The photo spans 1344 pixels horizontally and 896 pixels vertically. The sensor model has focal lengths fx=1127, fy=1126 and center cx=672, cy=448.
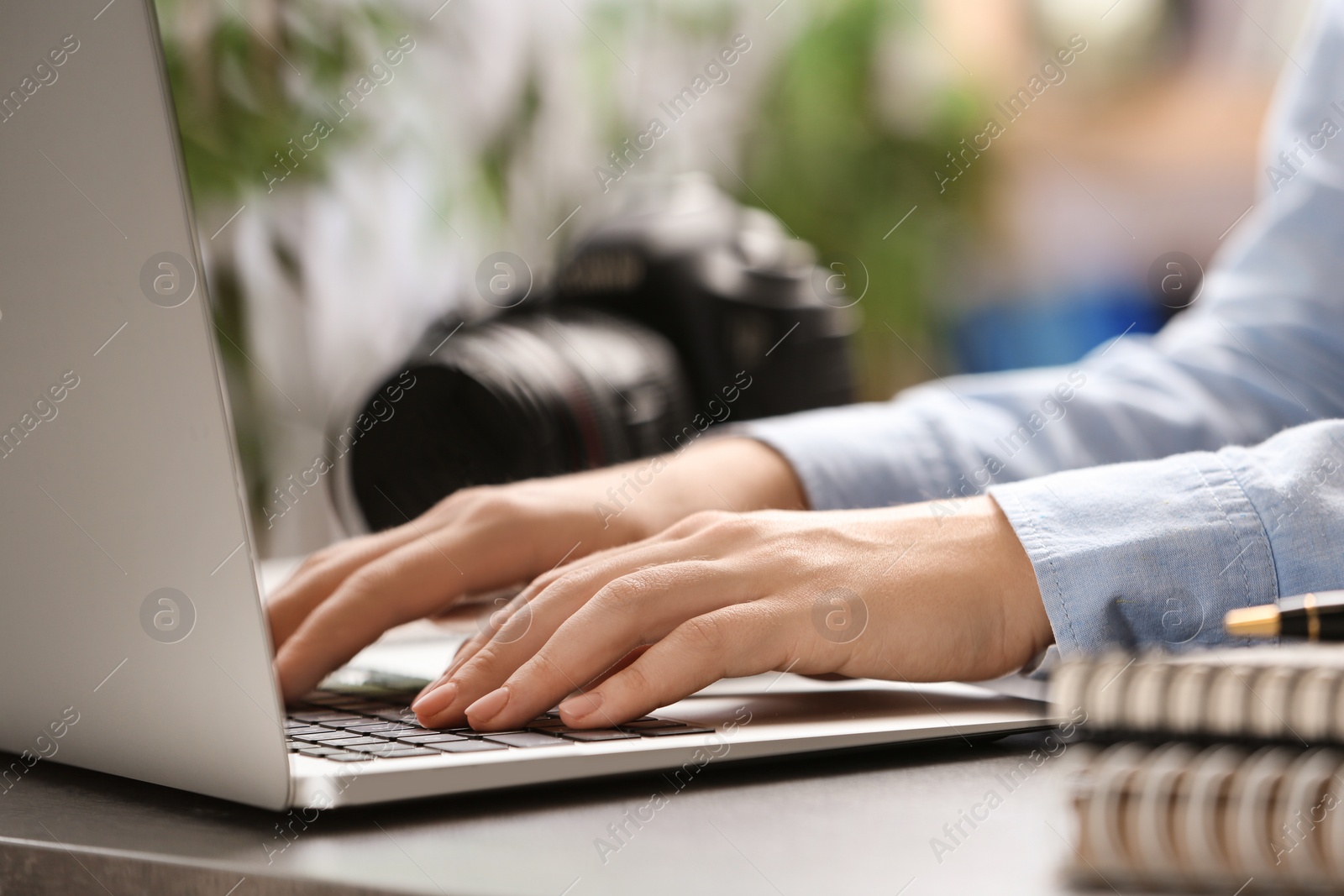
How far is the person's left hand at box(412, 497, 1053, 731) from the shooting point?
1.20 feet

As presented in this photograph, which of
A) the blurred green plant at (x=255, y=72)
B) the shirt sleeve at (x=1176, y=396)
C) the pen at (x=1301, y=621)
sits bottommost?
the shirt sleeve at (x=1176, y=396)

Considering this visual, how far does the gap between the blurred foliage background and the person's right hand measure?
1.95 feet

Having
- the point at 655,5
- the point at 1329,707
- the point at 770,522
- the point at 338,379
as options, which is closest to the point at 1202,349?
the point at 770,522

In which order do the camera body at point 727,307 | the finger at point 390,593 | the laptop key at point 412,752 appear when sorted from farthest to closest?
the camera body at point 727,307
the finger at point 390,593
the laptop key at point 412,752

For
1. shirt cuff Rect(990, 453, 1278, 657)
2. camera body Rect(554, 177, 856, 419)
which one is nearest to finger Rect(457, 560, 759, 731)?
shirt cuff Rect(990, 453, 1278, 657)

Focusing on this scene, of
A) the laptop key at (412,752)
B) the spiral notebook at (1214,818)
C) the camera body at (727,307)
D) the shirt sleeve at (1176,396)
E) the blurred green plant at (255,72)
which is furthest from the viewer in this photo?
the blurred green plant at (255,72)

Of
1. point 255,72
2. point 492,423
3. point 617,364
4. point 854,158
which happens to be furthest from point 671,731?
point 854,158

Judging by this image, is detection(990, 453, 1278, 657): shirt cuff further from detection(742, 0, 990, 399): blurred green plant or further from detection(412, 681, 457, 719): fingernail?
detection(742, 0, 990, 399): blurred green plant

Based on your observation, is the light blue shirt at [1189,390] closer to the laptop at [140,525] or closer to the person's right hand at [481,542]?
the person's right hand at [481,542]

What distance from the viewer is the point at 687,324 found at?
105 centimetres

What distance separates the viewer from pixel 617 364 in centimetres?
88

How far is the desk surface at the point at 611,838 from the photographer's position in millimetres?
242

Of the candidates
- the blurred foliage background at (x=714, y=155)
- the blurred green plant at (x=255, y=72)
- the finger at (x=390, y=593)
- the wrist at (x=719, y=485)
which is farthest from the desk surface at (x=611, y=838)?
the blurred green plant at (x=255, y=72)

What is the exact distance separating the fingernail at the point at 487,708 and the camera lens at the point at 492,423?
9.3 inches
